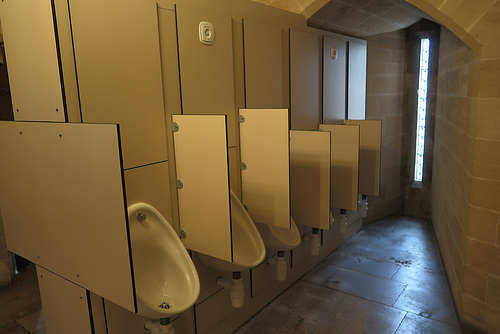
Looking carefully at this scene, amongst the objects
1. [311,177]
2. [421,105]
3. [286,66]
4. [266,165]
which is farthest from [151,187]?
[421,105]

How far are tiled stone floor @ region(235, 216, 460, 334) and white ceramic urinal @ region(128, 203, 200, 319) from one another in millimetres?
964

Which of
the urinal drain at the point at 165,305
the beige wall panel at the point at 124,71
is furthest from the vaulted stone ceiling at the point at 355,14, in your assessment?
the urinal drain at the point at 165,305

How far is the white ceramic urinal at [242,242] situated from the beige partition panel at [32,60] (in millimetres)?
1052

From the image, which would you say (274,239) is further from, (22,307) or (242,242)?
(22,307)

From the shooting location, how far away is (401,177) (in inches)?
177

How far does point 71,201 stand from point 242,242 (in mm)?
1022

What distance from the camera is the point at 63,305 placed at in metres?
A: 1.72

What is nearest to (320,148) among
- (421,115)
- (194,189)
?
(194,189)

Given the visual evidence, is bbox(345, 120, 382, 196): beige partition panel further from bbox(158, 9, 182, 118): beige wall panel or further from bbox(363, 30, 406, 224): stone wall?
bbox(158, 9, 182, 118): beige wall panel

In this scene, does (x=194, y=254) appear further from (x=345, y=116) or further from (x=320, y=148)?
(x=345, y=116)

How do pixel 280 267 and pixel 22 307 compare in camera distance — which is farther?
pixel 22 307

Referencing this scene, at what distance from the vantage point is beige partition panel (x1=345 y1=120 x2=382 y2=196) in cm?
302

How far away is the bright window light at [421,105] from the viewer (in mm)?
4125

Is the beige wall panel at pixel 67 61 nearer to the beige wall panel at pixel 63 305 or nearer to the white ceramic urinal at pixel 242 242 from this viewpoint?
the beige wall panel at pixel 63 305
